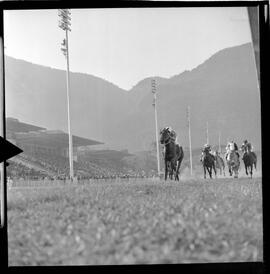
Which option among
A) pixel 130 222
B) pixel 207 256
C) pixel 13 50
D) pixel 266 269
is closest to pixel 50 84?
pixel 13 50

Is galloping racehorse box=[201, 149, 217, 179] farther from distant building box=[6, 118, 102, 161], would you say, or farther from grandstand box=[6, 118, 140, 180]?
distant building box=[6, 118, 102, 161]

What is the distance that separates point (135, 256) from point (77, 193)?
0.64 meters

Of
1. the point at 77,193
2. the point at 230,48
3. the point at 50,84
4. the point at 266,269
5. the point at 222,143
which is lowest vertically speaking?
the point at 266,269

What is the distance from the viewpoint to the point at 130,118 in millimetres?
3609

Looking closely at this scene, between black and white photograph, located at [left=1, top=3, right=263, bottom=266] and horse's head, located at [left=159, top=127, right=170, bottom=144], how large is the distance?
13 mm

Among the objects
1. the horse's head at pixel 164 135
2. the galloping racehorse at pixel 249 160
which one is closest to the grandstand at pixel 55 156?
the horse's head at pixel 164 135

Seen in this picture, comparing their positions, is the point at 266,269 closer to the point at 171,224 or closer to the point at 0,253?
the point at 171,224

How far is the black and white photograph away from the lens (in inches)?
140

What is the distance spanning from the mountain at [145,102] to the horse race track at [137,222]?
1.18ft

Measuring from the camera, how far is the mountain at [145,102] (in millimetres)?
3580

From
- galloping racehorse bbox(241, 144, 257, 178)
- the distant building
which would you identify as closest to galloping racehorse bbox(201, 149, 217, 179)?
galloping racehorse bbox(241, 144, 257, 178)

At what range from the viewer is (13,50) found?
3.59 metres

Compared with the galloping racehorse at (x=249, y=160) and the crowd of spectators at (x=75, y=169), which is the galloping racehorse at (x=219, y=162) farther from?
the crowd of spectators at (x=75, y=169)

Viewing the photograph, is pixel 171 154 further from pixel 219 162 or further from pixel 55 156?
pixel 55 156
